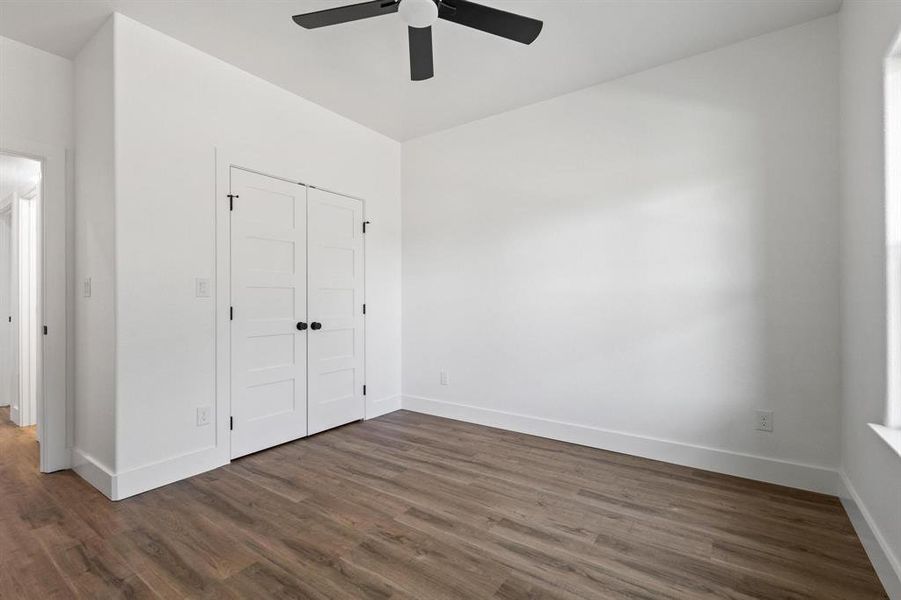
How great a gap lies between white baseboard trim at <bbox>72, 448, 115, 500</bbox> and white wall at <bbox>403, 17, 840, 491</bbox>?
259 centimetres

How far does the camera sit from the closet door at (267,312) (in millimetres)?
3121

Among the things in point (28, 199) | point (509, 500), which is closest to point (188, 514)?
point (509, 500)

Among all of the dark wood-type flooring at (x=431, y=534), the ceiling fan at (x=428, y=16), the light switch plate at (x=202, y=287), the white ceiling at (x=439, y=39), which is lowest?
the dark wood-type flooring at (x=431, y=534)

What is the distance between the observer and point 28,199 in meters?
4.09

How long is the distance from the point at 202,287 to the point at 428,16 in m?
2.20

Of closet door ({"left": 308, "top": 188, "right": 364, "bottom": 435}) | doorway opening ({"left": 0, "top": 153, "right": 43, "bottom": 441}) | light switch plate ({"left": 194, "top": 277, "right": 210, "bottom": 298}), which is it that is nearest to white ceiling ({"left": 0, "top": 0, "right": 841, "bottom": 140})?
closet door ({"left": 308, "top": 188, "right": 364, "bottom": 435})

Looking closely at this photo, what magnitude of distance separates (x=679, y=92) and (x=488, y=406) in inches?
115

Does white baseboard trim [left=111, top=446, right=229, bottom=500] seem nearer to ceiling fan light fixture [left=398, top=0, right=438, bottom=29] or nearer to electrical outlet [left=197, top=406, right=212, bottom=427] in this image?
electrical outlet [left=197, top=406, right=212, bottom=427]

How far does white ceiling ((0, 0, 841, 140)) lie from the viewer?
2.47m

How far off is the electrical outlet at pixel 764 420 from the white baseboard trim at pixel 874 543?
426 millimetres

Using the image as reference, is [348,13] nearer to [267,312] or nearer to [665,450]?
[267,312]

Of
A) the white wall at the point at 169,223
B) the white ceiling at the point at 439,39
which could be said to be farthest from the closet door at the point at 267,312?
the white ceiling at the point at 439,39

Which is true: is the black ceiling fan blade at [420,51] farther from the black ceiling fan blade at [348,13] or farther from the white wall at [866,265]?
the white wall at [866,265]

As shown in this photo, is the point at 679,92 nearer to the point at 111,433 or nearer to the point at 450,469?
the point at 450,469
